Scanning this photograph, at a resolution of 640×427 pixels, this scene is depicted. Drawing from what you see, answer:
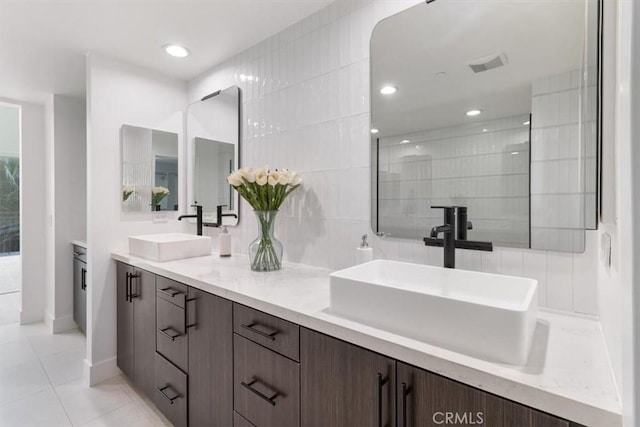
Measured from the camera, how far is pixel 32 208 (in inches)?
129

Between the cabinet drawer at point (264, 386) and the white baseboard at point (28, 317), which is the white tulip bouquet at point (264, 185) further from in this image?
the white baseboard at point (28, 317)

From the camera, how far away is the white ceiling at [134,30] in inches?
67.3

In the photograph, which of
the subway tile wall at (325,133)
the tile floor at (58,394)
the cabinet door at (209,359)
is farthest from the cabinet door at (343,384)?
the tile floor at (58,394)

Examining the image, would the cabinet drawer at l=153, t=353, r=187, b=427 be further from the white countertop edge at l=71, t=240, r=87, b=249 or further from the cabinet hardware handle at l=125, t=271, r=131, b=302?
the white countertop edge at l=71, t=240, r=87, b=249

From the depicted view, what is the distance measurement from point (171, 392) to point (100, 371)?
0.94 metres

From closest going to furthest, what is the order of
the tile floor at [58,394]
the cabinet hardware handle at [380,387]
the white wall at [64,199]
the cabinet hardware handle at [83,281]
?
1. the cabinet hardware handle at [380,387]
2. the tile floor at [58,394]
3. the cabinet hardware handle at [83,281]
4. the white wall at [64,199]

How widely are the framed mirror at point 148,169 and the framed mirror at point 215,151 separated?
0.51 feet

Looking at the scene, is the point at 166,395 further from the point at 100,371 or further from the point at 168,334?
the point at 100,371

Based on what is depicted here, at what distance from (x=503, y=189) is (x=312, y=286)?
86 centimetres

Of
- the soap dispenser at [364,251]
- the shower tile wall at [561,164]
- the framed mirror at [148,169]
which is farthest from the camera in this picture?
the framed mirror at [148,169]

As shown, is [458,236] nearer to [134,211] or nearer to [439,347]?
[439,347]

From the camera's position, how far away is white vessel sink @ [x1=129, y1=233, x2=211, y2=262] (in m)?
1.94

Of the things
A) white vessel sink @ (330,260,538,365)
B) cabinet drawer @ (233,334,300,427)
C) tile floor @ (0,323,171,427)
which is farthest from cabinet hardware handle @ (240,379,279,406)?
tile floor @ (0,323,171,427)

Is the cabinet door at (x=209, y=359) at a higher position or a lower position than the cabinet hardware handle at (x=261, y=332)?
lower
